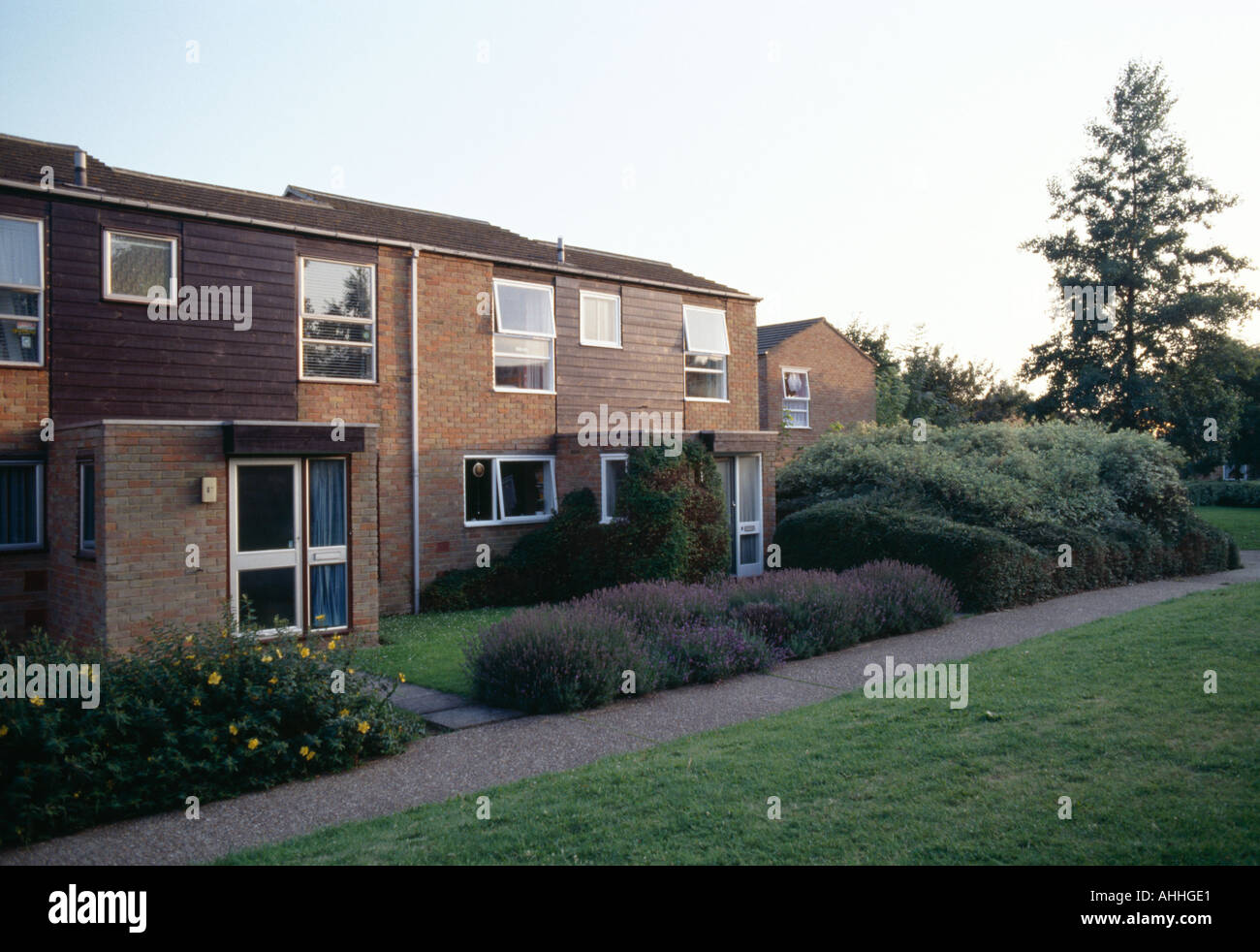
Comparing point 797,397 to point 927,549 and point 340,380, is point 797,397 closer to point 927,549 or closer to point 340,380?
point 927,549

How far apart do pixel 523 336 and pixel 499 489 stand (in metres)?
2.99

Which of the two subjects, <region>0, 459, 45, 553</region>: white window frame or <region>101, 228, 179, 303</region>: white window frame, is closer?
<region>0, 459, 45, 553</region>: white window frame

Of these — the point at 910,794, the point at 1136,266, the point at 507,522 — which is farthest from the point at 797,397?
the point at 910,794

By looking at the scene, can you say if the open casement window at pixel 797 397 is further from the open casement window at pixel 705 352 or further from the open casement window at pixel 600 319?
Result: the open casement window at pixel 600 319

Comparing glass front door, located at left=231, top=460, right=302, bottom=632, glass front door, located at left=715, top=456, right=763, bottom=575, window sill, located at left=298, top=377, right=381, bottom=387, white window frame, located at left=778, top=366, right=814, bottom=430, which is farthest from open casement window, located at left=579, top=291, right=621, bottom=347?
white window frame, located at left=778, top=366, right=814, bottom=430

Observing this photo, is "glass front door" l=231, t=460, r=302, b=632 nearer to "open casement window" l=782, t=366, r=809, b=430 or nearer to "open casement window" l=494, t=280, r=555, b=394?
"open casement window" l=494, t=280, r=555, b=394

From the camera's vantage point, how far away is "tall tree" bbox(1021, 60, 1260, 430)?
31.3 metres

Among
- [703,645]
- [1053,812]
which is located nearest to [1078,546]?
[703,645]

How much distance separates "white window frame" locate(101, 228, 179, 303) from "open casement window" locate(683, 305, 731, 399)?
10.5 m

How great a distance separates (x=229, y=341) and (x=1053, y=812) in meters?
12.7

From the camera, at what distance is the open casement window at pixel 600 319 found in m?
18.1

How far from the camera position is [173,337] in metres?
13.0

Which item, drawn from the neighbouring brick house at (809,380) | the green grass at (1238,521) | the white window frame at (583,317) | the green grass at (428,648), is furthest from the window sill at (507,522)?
the green grass at (1238,521)
